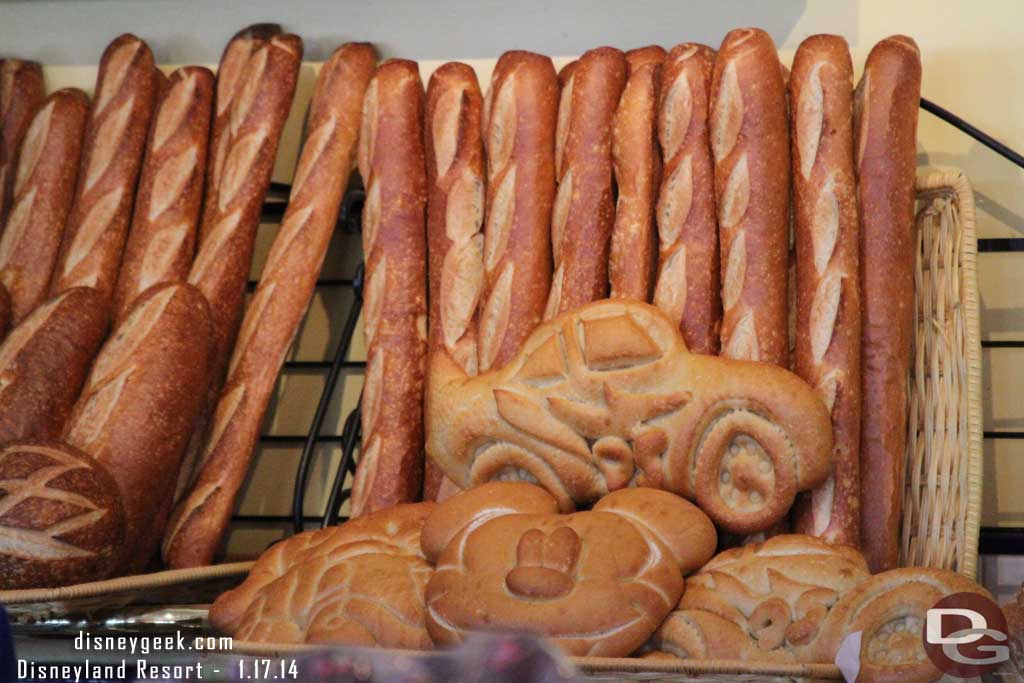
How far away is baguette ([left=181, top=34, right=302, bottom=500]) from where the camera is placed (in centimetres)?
162

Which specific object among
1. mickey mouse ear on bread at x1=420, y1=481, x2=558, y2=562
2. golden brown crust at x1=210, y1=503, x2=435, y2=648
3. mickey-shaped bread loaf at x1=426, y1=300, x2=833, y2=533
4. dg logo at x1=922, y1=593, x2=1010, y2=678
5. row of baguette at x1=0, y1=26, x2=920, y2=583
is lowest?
golden brown crust at x1=210, y1=503, x2=435, y2=648

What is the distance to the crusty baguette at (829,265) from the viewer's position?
1.27 metres

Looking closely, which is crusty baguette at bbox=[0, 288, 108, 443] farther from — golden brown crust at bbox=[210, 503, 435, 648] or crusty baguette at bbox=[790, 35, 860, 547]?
crusty baguette at bbox=[790, 35, 860, 547]

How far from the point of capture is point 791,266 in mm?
1427

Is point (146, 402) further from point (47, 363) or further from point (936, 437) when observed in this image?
point (936, 437)

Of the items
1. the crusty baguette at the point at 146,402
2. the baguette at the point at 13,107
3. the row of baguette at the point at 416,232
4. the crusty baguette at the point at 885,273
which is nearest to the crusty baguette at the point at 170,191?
the row of baguette at the point at 416,232

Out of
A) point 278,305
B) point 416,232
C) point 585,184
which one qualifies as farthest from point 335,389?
point 585,184

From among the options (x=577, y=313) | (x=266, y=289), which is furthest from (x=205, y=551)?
(x=577, y=313)

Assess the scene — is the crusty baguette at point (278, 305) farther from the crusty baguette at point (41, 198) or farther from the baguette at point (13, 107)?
the baguette at point (13, 107)

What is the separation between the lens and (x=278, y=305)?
1603 millimetres

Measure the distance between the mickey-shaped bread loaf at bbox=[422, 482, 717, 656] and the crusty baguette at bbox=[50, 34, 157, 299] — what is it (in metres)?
0.83

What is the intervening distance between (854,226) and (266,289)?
2.74 ft

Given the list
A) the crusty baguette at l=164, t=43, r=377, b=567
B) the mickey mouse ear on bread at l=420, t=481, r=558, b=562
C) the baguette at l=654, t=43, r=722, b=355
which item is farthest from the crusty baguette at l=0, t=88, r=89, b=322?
the baguette at l=654, t=43, r=722, b=355

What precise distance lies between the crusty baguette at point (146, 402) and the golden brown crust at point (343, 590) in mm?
222
